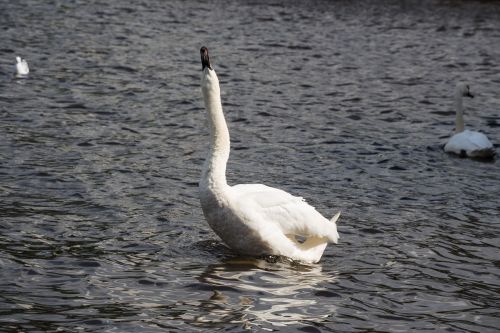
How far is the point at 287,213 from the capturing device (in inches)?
406

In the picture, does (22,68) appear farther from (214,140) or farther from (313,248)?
(313,248)

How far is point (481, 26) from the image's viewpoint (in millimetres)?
31594

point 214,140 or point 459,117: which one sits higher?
point 214,140

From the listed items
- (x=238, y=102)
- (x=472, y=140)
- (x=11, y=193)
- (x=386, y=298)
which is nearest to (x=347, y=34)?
(x=238, y=102)

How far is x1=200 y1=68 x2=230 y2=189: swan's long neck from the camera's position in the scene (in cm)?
1001

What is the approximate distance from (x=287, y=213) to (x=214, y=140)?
110 cm

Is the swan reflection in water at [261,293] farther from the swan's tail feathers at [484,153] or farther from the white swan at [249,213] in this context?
the swan's tail feathers at [484,153]

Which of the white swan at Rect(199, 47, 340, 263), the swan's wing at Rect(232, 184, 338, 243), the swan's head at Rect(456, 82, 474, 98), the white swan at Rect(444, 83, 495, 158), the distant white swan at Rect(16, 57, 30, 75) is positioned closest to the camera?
the white swan at Rect(199, 47, 340, 263)

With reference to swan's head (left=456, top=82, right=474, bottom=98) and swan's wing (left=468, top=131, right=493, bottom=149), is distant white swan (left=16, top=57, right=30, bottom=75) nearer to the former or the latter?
swan's head (left=456, top=82, right=474, bottom=98)

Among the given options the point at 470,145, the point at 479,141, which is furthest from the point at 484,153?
the point at 470,145

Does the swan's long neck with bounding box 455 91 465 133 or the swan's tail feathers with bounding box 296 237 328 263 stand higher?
the swan's long neck with bounding box 455 91 465 133

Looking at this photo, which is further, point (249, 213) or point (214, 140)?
point (214, 140)

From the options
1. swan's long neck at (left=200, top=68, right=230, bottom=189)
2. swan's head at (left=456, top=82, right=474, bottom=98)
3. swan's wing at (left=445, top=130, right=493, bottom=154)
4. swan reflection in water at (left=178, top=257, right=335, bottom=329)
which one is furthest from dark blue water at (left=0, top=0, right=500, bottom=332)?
swan's long neck at (left=200, top=68, right=230, bottom=189)

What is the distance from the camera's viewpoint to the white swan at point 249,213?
391 inches
